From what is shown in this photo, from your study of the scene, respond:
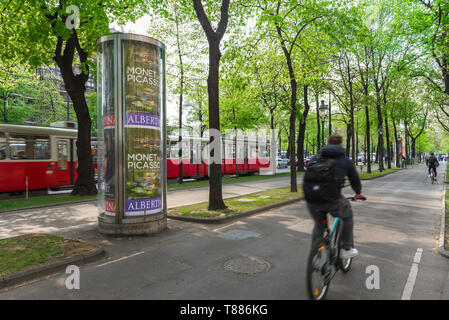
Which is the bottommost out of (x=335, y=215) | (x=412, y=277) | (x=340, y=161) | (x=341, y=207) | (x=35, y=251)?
(x=412, y=277)

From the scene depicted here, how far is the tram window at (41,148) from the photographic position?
49.8 feet

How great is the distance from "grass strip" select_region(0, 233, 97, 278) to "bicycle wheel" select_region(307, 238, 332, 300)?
4.17 metres

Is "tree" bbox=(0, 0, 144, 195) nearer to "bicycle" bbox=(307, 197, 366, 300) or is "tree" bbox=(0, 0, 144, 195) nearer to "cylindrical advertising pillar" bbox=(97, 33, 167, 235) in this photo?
"cylindrical advertising pillar" bbox=(97, 33, 167, 235)

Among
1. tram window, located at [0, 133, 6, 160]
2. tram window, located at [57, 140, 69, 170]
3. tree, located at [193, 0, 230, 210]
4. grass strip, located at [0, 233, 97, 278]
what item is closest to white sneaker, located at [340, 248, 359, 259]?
grass strip, located at [0, 233, 97, 278]

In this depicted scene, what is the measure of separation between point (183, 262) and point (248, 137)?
24355 mm

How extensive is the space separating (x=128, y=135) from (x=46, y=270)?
3.39 meters

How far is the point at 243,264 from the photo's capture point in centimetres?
520

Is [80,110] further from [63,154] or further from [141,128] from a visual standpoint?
[141,128]

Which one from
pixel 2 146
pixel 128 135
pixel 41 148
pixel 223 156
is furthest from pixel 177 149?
pixel 128 135

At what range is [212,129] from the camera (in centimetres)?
989

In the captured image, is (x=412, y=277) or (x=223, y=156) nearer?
(x=412, y=277)

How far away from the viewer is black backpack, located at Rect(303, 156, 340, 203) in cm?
386

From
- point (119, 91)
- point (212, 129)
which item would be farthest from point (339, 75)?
point (119, 91)
